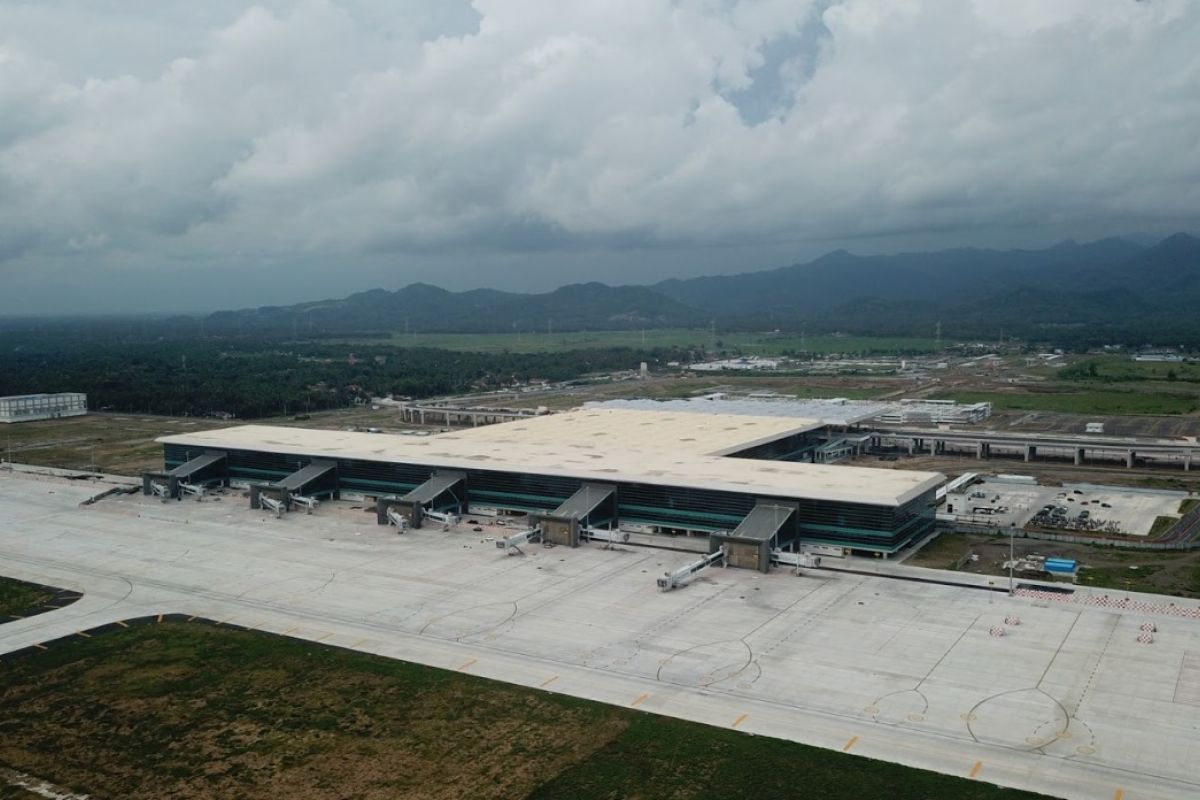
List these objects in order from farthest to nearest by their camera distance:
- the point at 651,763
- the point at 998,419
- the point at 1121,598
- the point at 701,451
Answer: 1. the point at 998,419
2. the point at 701,451
3. the point at 1121,598
4. the point at 651,763

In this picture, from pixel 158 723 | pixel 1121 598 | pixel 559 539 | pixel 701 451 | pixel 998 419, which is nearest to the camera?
pixel 158 723

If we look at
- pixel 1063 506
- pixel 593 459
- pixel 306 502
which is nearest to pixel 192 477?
pixel 306 502

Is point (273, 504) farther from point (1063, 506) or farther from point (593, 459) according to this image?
point (1063, 506)

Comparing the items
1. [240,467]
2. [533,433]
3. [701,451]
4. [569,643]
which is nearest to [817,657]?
[569,643]

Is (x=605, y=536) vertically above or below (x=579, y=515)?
below

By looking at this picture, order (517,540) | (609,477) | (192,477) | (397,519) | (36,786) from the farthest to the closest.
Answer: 1. (192,477)
2. (397,519)
3. (609,477)
4. (517,540)
5. (36,786)

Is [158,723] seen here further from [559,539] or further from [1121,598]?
[1121,598]
